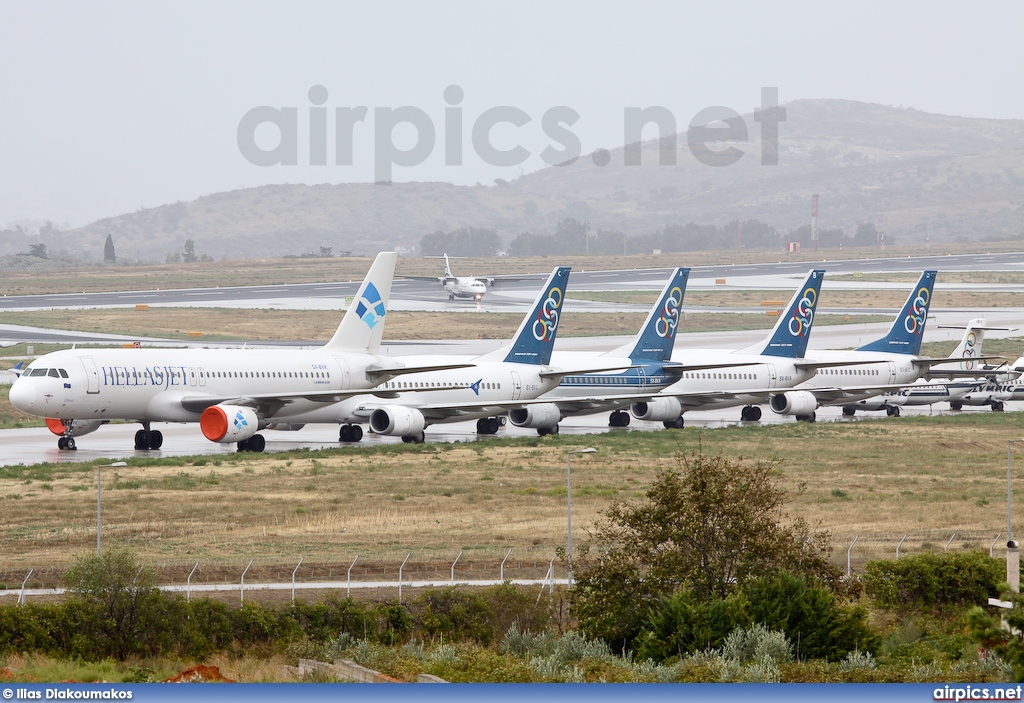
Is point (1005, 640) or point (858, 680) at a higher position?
point (1005, 640)

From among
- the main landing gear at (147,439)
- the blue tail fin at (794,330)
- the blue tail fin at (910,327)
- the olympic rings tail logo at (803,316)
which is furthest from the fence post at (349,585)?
the blue tail fin at (910,327)

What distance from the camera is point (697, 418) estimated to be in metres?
86.1

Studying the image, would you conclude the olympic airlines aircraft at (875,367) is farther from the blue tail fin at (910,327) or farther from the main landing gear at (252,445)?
the main landing gear at (252,445)

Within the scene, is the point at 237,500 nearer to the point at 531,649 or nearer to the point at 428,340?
the point at 531,649

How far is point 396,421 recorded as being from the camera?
6456cm

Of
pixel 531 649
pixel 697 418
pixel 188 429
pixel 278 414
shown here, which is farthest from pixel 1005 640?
pixel 697 418

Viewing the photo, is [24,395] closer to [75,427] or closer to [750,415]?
[75,427]

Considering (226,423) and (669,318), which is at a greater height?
(669,318)

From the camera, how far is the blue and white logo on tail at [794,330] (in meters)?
83.3

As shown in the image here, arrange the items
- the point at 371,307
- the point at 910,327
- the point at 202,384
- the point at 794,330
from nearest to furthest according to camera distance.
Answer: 1. the point at 202,384
2. the point at 371,307
3. the point at 794,330
4. the point at 910,327

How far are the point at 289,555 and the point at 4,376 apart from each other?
201ft

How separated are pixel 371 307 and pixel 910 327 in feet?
124

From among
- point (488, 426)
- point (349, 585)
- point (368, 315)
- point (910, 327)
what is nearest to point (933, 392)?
point (910, 327)

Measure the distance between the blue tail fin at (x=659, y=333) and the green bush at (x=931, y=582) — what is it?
4103cm
